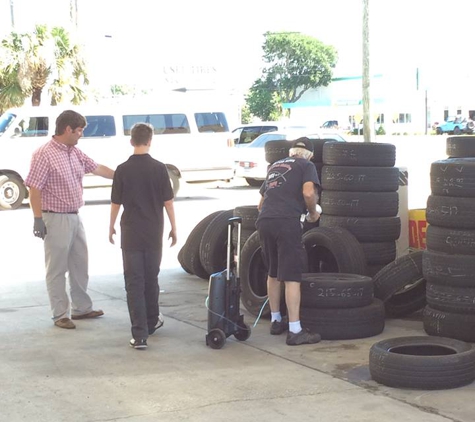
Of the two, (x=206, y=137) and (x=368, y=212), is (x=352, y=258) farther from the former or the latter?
(x=206, y=137)

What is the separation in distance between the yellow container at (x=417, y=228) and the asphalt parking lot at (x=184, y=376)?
136cm

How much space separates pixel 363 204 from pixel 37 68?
23.2 metres

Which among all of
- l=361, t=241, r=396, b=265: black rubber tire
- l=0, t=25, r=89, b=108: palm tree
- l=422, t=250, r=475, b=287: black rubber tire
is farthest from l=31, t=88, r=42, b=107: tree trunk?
l=422, t=250, r=475, b=287: black rubber tire

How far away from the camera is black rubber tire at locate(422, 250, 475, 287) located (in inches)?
277

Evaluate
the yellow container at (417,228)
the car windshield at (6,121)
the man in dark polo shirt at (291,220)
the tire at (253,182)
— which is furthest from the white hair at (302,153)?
the tire at (253,182)

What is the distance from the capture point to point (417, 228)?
379 inches

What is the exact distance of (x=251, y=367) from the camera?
663 cm

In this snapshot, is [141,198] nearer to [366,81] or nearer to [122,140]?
[122,140]

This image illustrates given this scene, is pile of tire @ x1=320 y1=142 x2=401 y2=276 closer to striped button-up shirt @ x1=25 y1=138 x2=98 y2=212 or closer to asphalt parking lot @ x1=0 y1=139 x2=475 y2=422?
asphalt parking lot @ x1=0 y1=139 x2=475 y2=422

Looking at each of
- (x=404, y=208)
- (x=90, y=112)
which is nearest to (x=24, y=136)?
(x=90, y=112)

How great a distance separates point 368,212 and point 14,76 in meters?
23.6

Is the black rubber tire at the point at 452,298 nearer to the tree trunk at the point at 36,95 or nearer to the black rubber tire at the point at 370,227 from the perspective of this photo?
the black rubber tire at the point at 370,227

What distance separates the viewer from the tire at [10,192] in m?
19.8

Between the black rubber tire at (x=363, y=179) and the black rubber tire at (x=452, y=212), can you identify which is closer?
the black rubber tire at (x=452, y=212)
